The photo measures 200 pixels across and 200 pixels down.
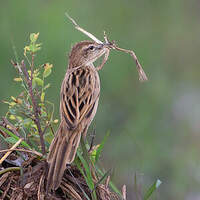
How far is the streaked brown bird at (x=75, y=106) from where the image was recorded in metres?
4.18

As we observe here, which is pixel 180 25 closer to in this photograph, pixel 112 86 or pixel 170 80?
pixel 170 80

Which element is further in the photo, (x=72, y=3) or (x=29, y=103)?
(x=72, y=3)

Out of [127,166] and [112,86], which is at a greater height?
[112,86]

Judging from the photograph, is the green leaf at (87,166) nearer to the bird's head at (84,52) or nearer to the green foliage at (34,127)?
the green foliage at (34,127)

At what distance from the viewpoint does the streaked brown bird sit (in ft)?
13.7

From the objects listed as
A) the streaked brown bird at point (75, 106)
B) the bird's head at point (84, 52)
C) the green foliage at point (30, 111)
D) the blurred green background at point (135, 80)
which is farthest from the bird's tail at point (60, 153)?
the blurred green background at point (135, 80)

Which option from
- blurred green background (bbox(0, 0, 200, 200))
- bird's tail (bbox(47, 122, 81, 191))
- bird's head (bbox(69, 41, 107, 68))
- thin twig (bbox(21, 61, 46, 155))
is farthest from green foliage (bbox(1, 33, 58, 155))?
blurred green background (bbox(0, 0, 200, 200))

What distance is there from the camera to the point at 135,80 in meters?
10.9

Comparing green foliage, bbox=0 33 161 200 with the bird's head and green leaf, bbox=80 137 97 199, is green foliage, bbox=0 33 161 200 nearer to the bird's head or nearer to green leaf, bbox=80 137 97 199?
green leaf, bbox=80 137 97 199

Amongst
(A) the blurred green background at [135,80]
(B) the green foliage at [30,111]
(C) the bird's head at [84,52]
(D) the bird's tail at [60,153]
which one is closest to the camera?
(D) the bird's tail at [60,153]

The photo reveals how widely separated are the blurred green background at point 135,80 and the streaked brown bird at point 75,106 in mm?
3356

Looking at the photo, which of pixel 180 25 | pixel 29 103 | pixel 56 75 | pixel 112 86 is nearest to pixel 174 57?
pixel 180 25

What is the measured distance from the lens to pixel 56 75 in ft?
31.0

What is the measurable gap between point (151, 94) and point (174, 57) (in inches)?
82.4
